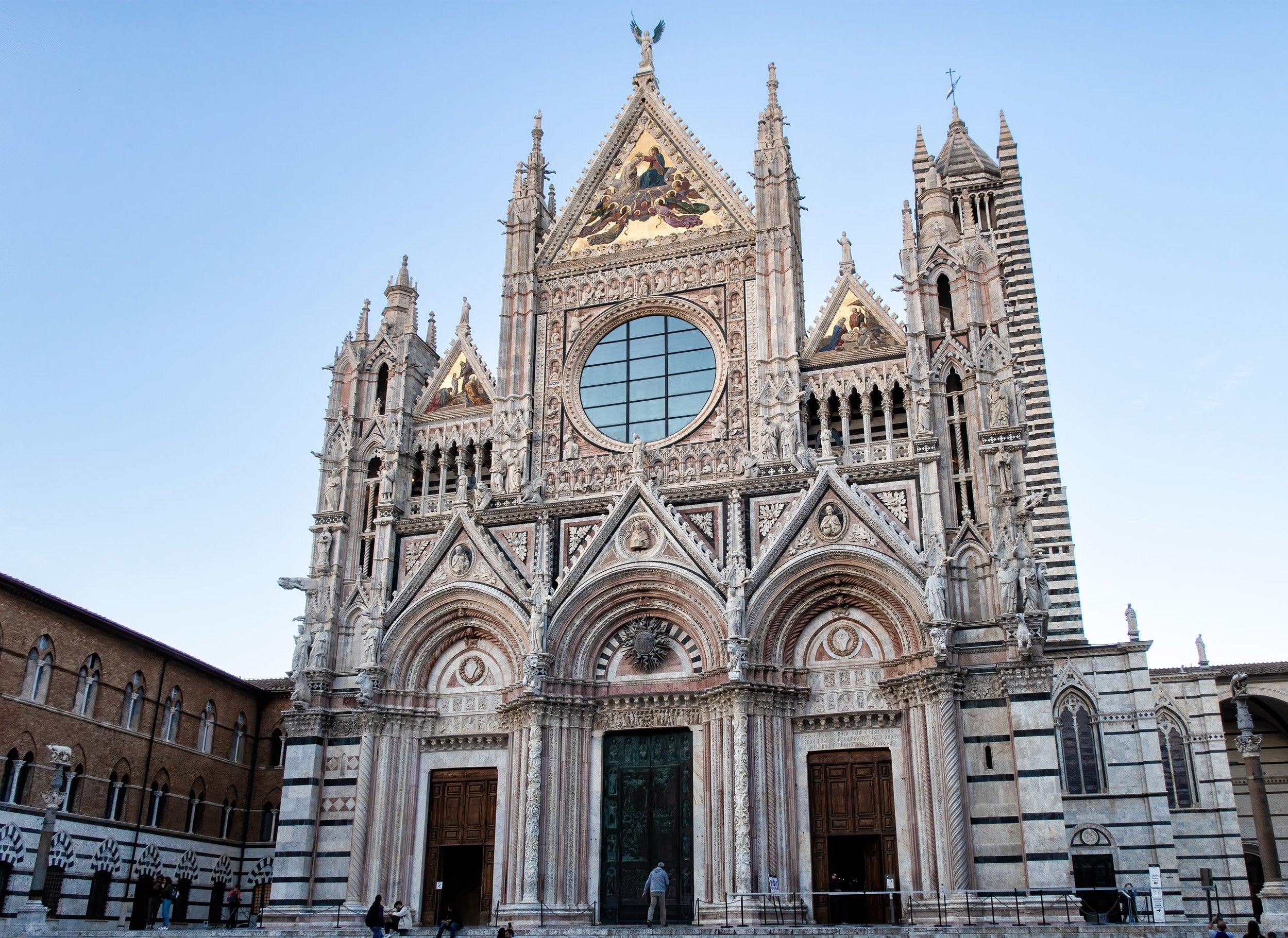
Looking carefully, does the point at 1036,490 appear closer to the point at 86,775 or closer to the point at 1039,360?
the point at 1039,360

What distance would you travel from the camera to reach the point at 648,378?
94.8 ft

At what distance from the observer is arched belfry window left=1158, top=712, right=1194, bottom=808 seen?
33438mm

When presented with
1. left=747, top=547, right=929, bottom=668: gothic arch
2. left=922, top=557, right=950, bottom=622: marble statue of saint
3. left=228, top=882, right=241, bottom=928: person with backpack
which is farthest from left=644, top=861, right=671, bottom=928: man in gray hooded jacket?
left=228, top=882, right=241, bottom=928: person with backpack

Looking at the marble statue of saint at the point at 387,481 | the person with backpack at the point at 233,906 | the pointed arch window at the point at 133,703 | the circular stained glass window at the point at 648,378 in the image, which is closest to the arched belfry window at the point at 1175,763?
the circular stained glass window at the point at 648,378

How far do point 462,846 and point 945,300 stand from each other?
1691 centimetres

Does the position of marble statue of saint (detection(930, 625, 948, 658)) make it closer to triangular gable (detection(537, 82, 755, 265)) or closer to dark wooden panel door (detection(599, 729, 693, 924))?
dark wooden panel door (detection(599, 729, 693, 924))

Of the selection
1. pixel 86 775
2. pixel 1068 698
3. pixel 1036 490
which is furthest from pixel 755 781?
pixel 1036 490

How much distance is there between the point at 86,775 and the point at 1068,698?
2557 centimetres

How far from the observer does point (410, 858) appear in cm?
2530

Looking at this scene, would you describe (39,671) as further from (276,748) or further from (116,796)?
(276,748)

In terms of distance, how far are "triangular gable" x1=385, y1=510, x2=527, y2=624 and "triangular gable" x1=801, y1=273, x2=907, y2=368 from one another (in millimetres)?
8635

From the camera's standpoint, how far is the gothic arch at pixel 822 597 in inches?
943

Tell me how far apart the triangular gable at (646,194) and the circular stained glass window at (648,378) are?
2602 mm

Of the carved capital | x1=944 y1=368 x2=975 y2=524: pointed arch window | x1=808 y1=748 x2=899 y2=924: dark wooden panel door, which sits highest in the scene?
x1=944 y1=368 x2=975 y2=524: pointed arch window
